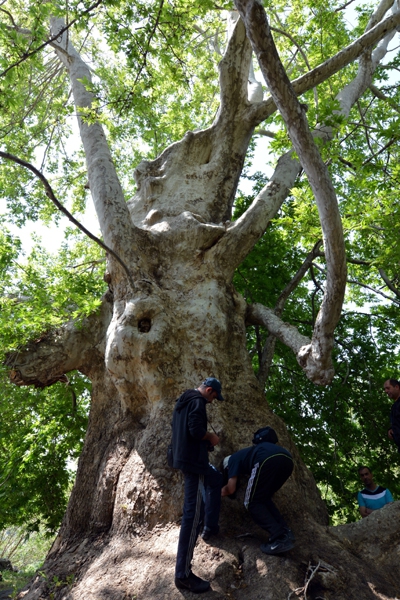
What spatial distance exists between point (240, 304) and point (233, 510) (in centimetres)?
236

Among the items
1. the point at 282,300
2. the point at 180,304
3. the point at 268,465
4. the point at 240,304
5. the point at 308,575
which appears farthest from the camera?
the point at 282,300

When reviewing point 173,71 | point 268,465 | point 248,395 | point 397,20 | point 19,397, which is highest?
point 173,71

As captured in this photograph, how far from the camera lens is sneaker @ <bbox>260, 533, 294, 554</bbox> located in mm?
3049

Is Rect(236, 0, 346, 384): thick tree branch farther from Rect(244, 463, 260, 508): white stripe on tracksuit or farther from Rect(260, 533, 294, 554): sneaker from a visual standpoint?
Rect(260, 533, 294, 554): sneaker

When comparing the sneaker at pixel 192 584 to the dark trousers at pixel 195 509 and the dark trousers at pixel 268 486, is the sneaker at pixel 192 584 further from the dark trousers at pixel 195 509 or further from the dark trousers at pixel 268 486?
the dark trousers at pixel 268 486

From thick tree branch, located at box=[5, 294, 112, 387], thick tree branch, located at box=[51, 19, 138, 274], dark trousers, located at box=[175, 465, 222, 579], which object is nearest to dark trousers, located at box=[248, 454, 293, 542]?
dark trousers, located at box=[175, 465, 222, 579]

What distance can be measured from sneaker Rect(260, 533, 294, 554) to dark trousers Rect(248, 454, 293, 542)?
5.5 inches

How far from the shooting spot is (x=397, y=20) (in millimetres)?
3934

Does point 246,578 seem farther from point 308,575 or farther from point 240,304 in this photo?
point 240,304

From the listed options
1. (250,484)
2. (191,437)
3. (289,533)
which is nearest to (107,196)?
(191,437)

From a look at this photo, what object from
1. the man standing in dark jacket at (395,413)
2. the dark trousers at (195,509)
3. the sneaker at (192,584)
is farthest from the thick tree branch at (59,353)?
the man standing in dark jacket at (395,413)

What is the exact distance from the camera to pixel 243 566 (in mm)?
3059

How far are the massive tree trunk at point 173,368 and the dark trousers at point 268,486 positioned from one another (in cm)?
21

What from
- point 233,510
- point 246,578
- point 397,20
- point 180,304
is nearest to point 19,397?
point 180,304
